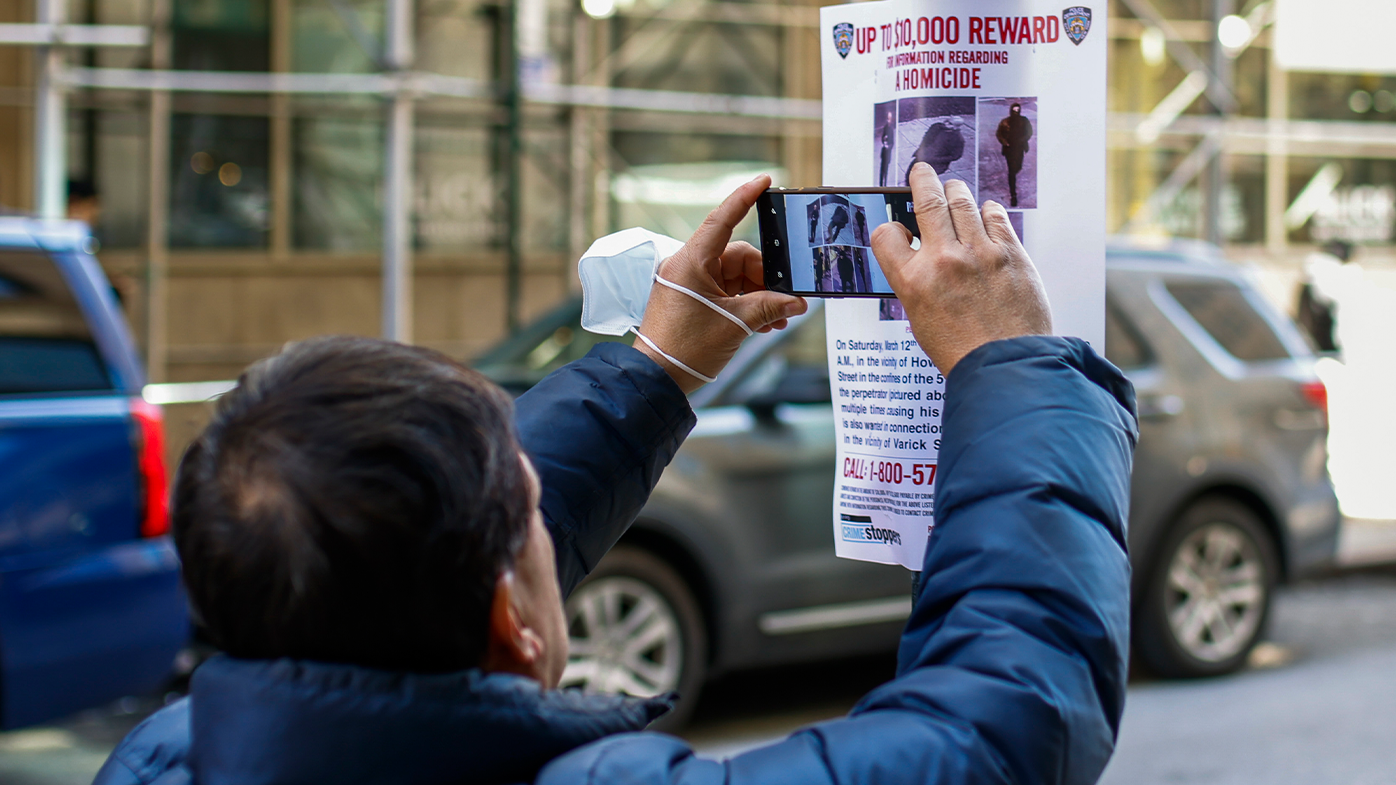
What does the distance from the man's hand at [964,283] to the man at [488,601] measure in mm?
42

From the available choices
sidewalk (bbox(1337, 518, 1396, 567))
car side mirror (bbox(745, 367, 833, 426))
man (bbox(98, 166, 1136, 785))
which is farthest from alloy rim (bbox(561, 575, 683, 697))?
sidewalk (bbox(1337, 518, 1396, 567))

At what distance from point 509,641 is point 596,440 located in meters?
0.45

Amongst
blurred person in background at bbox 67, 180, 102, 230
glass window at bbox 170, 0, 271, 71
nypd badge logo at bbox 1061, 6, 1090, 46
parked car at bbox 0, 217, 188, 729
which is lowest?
parked car at bbox 0, 217, 188, 729

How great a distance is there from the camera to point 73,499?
369 centimetres

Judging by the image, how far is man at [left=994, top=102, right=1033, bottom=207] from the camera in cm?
146

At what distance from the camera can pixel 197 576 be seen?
40.3 inches

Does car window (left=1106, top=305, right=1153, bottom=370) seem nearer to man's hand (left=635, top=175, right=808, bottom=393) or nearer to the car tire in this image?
the car tire

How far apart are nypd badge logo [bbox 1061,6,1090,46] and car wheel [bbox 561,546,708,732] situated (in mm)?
3291

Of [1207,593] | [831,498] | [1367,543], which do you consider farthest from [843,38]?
[1367,543]

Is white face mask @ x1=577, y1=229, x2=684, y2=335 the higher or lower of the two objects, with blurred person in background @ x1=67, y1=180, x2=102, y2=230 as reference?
lower

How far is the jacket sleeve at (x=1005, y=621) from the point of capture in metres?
1.04

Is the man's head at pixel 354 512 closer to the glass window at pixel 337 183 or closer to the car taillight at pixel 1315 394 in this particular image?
the car taillight at pixel 1315 394

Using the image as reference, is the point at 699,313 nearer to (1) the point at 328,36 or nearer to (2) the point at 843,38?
(2) the point at 843,38

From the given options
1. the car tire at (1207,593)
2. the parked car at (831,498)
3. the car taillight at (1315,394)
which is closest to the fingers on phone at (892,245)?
the parked car at (831,498)
